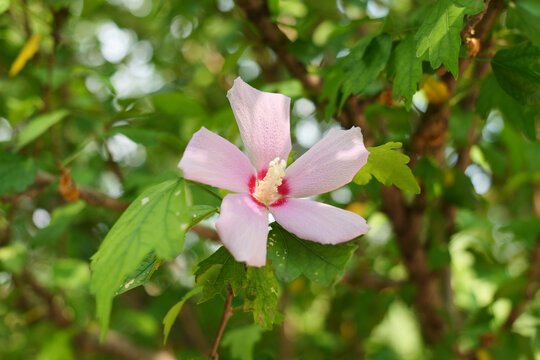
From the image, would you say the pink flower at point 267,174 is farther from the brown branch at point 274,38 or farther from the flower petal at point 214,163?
the brown branch at point 274,38

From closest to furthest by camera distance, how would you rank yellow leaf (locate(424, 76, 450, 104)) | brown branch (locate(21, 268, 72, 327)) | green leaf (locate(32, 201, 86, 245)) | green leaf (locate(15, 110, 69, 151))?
yellow leaf (locate(424, 76, 450, 104))
green leaf (locate(15, 110, 69, 151))
green leaf (locate(32, 201, 86, 245))
brown branch (locate(21, 268, 72, 327))

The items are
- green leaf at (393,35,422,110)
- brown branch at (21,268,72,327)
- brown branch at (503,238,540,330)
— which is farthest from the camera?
brown branch at (21,268,72,327)

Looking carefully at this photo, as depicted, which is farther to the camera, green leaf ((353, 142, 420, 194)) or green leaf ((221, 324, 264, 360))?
green leaf ((221, 324, 264, 360))

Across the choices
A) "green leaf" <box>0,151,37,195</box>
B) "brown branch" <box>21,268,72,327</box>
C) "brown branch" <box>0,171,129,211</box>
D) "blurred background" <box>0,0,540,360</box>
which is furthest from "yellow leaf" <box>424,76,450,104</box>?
"brown branch" <box>21,268,72,327</box>

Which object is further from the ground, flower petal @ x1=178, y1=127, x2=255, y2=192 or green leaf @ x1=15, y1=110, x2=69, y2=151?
flower petal @ x1=178, y1=127, x2=255, y2=192

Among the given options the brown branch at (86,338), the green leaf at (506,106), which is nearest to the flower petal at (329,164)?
the green leaf at (506,106)

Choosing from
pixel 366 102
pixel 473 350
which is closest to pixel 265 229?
pixel 366 102

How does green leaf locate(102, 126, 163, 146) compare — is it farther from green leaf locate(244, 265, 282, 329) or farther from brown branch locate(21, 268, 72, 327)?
brown branch locate(21, 268, 72, 327)
